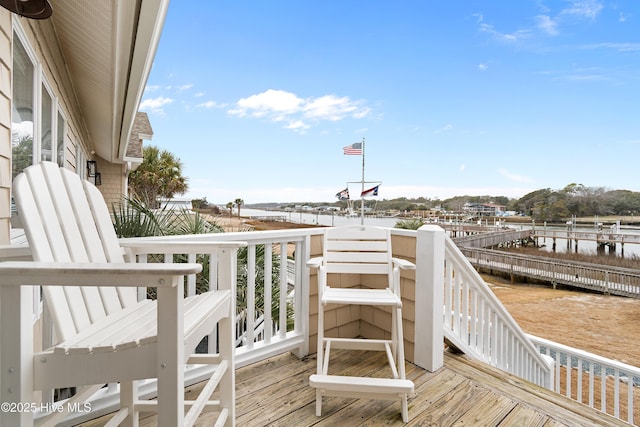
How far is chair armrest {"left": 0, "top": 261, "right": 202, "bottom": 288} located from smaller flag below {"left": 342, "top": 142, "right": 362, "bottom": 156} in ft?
15.2

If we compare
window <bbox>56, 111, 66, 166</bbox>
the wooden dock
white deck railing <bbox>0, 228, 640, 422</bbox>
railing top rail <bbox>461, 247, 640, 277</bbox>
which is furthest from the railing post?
railing top rail <bbox>461, 247, 640, 277</bbox>

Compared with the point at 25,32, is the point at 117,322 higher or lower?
lower

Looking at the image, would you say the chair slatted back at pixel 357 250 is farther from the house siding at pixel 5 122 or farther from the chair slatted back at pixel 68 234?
the house siding at pixel 5 122

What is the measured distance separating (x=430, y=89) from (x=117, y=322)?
65.5ft

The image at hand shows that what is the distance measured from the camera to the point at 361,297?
211 centimetres

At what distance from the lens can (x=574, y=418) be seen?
1884 millimetres

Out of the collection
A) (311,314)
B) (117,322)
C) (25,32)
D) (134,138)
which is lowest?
(311,314)

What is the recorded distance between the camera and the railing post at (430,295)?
2.35 metres

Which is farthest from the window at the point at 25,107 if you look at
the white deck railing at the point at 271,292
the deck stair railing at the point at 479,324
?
the deck stair railing at the point at 479,324

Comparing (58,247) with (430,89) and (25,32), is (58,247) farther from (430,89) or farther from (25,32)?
(430,89)

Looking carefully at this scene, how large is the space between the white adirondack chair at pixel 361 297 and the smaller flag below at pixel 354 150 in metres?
2.97

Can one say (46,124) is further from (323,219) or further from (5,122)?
(323,219)

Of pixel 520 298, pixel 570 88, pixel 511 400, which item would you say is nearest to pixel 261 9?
pixel 511 400

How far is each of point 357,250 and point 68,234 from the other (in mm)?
1795
